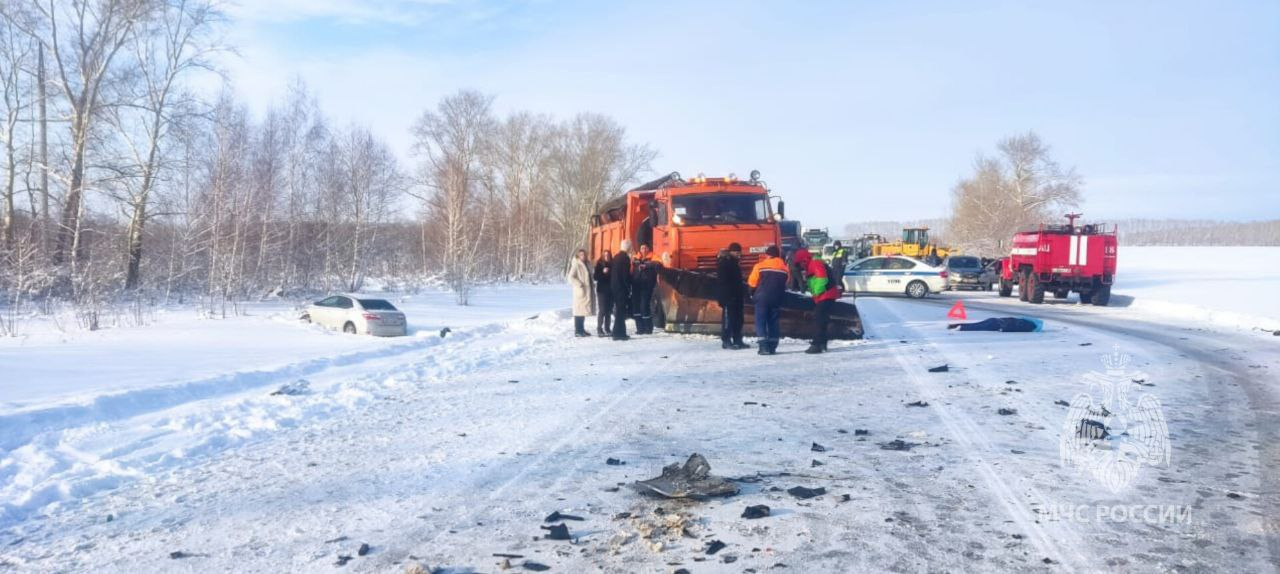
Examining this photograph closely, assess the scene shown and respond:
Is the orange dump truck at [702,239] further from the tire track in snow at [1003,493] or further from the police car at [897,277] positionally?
the police car at [897,277]

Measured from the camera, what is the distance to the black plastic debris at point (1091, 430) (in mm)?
7033

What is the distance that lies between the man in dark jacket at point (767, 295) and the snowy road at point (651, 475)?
1771 millimetres

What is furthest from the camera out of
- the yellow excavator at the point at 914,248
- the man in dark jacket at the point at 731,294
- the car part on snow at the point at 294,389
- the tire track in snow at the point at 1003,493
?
the yellow excavator at the point at 914,248

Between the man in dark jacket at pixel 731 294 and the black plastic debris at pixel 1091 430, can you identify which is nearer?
the black plastic debris at pixel 1091 430

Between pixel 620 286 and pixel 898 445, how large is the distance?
938 cm

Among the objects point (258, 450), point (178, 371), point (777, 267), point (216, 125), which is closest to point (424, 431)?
point (258, 450)

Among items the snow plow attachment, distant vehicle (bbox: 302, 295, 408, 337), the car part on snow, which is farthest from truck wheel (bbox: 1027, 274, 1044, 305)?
the car part on snow

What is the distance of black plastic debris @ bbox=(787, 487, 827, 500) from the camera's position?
212 inches

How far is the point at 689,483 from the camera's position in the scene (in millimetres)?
5566

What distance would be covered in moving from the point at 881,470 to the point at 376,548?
141 inches

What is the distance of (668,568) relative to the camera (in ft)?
13.7

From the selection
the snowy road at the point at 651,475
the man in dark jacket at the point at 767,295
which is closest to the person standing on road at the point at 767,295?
the man in dark jacket at the point at 767,295

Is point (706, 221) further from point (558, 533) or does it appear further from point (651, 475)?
point (558, 533)

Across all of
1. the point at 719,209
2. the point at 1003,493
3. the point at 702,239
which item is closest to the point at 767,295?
the point at 702,239
